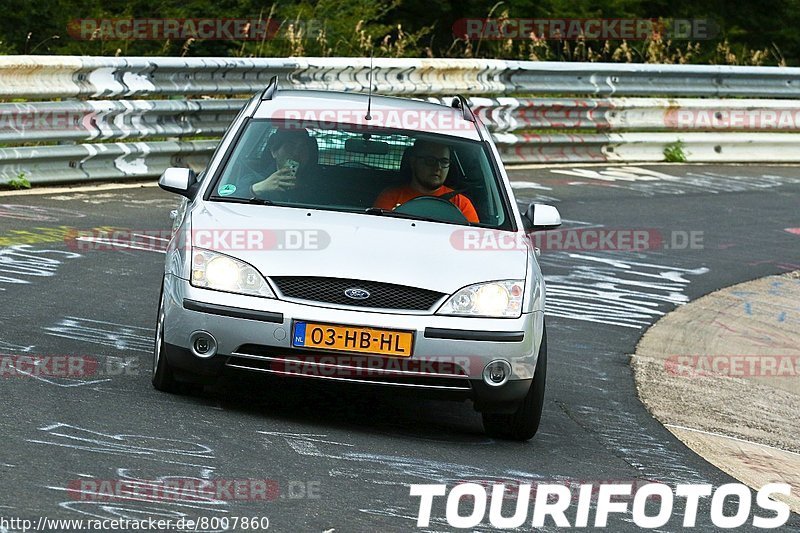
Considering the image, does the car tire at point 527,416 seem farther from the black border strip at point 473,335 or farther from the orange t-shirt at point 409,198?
the orange t-shirt at point 409,198

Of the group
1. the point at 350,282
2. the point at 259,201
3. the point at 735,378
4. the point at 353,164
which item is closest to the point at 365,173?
the point at 353,164

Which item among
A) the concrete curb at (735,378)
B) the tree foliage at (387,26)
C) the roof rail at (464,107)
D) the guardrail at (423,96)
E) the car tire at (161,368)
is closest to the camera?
the car tire at (161,368)

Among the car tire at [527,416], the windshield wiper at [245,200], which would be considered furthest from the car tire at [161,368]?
the car tire at [527,416]

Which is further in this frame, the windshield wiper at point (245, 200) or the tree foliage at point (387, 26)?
the tree foliage at point (387, 26)

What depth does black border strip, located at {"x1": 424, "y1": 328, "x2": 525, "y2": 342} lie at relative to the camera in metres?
6.87

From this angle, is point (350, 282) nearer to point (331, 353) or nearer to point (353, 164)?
point (331, 353)

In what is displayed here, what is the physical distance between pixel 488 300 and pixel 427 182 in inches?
48.4

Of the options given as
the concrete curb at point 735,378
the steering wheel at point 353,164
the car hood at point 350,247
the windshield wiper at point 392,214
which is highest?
the steering wheel at point 353,164

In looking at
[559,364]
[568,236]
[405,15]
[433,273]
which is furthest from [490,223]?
[405,15]

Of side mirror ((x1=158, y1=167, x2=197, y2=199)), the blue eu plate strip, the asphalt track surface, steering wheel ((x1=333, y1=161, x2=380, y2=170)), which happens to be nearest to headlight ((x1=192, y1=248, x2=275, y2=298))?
the blue eu plate strip

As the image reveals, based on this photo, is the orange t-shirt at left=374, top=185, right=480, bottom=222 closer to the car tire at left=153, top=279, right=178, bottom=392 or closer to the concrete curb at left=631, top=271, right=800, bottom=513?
the car tire at left=153, top=279, right=178, bottom=392

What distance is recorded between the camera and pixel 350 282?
22.6 ft

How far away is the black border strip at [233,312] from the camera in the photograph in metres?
6.80

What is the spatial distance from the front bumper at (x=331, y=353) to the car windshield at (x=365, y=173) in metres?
0.90
